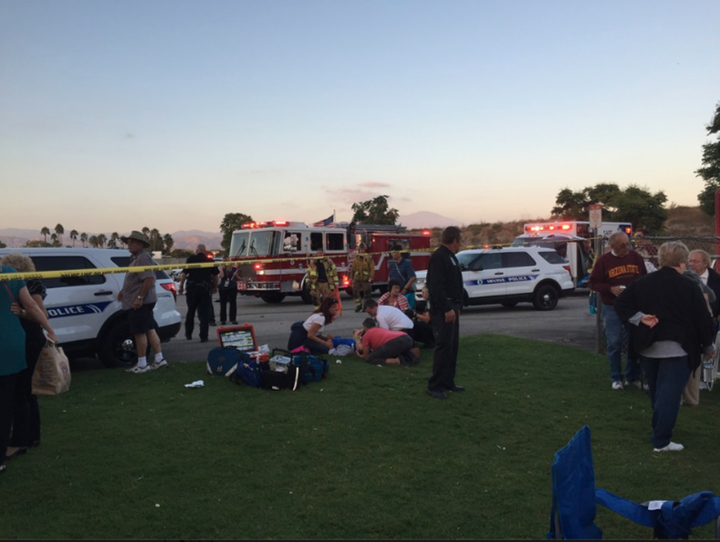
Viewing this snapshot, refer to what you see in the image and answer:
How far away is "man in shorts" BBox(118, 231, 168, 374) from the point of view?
27.7ft

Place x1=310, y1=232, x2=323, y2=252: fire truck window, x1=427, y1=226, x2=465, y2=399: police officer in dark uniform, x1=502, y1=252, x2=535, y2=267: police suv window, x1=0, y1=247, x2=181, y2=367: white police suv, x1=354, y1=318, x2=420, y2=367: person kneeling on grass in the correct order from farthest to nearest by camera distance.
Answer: x1=310, y1=232, x2=323, y2=252: fire truck window → x1=502, y1=252, x2=535, y2=267: police suv window → x1=354, y1=318, x2=420, y2=367: person kneeling on grass → x1=0, y1=247, x2=181, y2=367: white police suv → x1=427, y1=226, x2=465, y2=399: police officer in dark uniform

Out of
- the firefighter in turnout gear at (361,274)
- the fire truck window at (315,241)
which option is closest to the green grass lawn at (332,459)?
the firefighter in turnout gear at (361,274)

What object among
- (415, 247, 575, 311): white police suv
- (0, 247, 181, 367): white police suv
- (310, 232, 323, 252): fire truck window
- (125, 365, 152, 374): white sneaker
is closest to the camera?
(125, 365, 152, 374): white sneaker

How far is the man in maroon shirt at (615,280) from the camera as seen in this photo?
7891mm

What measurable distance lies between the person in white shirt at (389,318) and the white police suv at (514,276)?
7.23 meters

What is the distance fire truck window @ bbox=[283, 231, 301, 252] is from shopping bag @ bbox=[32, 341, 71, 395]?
15327 millimetres

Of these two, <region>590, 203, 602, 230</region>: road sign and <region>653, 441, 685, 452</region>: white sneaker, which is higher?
<region>590, 203, 602, 230</region>: road sign

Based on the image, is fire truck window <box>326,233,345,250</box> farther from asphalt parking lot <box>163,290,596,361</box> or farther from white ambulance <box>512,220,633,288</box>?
white ambulance <box>512,220,633,288</box>

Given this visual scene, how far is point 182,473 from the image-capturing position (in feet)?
16.3

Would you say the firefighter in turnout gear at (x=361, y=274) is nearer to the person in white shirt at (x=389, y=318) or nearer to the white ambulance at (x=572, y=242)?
the white ambulance at (x=572, y=242)

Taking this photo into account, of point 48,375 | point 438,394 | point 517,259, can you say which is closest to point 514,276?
point 517,259

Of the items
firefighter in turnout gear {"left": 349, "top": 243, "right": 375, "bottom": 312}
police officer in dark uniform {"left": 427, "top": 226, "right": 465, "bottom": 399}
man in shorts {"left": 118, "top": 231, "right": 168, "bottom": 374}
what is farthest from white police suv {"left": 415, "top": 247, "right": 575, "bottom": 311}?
police officer in dark uniform {"left": 427, "top": 226, "right": 465, "bottom": 399}

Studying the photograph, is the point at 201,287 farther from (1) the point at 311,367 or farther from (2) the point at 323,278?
(1) the point at 311,367

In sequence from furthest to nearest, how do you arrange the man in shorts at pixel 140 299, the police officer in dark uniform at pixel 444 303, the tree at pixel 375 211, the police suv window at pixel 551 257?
the tree at pixel 375 211
the police suv window at pixel 551 257
the man in shorts at pixel 140 299
the police officer in dark uniform at pixel 444 303
